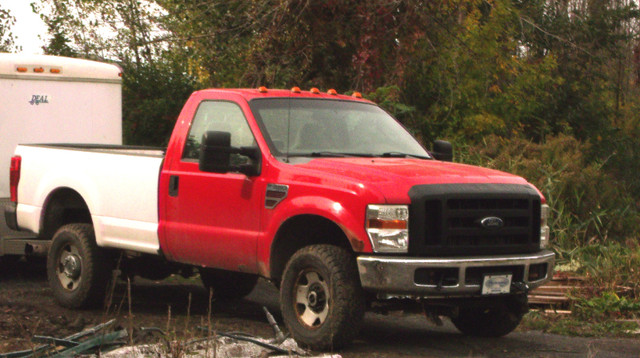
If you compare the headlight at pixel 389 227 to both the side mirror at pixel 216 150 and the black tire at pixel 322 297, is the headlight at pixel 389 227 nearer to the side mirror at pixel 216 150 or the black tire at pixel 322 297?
the black tire at pixel 322 297

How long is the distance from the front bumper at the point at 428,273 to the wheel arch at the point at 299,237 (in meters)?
0.59

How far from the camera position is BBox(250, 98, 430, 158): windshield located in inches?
340

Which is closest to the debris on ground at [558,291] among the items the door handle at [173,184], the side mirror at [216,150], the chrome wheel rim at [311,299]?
the chrome wheel rim at [311,299]

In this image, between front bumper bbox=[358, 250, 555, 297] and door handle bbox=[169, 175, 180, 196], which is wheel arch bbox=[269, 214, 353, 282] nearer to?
front bumper bbox=[358, 250, 555, 297]

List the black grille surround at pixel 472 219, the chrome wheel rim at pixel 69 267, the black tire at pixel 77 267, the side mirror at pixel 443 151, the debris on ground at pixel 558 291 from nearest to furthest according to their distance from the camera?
the black grille surround at pixel 472 219, the side mirror at pixel 443 151, the black tire at pixel 77 267, the chrome wheel rim at pixel 69 267, the debris on ground at pixel 558 291

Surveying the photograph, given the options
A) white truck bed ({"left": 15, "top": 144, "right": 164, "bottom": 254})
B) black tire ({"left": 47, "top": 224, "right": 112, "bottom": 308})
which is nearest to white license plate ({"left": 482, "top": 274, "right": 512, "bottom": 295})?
white truck bed ({"left": 15, "top": 144, "right": 164, "bottom": 254})

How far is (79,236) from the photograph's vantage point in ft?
32.8

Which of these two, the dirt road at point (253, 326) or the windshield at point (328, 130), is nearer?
the dirt road at point (253, 326)

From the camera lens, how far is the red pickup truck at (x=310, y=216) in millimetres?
7531

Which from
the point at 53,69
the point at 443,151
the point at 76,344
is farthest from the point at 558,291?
the point at 53,69

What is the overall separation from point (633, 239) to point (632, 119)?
532 inches

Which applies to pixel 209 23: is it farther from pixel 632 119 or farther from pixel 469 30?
pixel 632 119

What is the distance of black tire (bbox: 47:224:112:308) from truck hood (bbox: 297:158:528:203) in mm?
2755

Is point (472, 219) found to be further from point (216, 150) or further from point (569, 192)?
point (569, 192)
